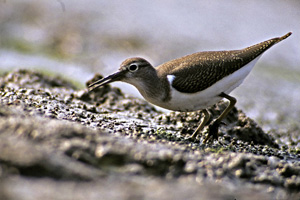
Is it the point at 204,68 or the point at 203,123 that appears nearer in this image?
the point at 204,68

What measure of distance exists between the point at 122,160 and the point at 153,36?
29.7 feet

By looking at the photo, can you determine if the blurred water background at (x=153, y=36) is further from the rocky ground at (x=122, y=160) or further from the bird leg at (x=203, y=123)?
the rocky ground at (x=122, y=160)

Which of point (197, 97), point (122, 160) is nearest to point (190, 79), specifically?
point (197, 97)

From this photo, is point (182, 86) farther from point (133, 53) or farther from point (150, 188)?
point (133, 53)

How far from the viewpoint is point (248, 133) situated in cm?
701

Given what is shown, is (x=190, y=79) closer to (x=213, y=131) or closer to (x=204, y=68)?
(x=204, y=68)

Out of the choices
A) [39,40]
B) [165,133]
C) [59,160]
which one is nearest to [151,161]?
[59,160]

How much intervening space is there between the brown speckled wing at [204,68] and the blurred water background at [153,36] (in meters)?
2.97

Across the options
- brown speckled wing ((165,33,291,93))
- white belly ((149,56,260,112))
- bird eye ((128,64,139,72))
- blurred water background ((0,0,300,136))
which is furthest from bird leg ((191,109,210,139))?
blurred water background ((0,0,300,136))

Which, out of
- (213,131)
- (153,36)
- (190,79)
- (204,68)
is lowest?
(213,131)

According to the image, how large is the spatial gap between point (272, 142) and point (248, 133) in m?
0.57

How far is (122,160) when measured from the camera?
4324 mm

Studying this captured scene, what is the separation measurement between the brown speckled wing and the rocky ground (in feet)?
2.92

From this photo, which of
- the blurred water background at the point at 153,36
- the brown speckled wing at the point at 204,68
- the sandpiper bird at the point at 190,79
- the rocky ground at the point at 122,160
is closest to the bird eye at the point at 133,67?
the sandpiper bird at the point at 190,79
